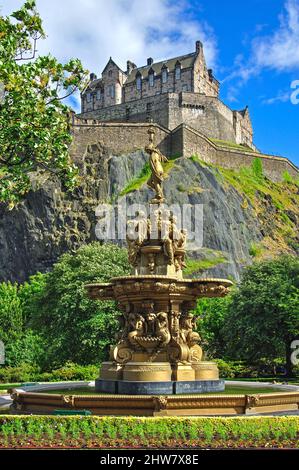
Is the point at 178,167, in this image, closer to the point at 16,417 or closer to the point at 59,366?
the point at 59,366

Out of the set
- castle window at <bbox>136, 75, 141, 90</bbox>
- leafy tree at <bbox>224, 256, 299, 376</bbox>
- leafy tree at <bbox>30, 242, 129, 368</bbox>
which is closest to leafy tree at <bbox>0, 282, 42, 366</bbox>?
leafy tree at <bbox>30, 242, 129, 368</bbox>

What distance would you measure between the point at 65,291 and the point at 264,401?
27.5m

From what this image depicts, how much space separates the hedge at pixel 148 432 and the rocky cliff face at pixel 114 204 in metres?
54.7

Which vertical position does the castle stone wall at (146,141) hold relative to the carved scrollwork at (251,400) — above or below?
above

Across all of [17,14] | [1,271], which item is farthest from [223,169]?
[17,14]

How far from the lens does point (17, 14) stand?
1811 cm

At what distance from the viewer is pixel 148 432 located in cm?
1205

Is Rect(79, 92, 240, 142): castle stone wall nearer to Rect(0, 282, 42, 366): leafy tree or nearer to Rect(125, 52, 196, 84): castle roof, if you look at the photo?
Rect(125, 52, 196, 84): castle roof

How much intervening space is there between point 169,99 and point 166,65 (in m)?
17.6

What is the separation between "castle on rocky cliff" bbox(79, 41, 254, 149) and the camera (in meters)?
94.5

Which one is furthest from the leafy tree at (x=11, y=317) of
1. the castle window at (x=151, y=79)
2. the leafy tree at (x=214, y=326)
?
the castle window at (x=151, y=79)

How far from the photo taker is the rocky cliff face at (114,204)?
237ft

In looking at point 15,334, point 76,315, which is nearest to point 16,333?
point 15,334

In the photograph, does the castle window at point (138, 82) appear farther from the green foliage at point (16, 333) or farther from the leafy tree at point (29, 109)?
the leafy tree at point (29, 109)
